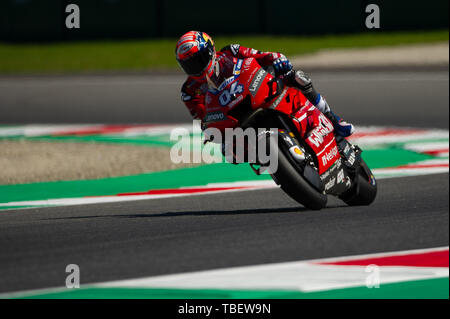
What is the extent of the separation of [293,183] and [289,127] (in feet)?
1.43

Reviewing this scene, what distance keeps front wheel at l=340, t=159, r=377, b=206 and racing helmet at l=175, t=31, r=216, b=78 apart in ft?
5.19

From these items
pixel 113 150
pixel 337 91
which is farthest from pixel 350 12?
pixel 113 150

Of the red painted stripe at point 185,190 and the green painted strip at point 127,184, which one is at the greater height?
the green painted strip at point 127,184

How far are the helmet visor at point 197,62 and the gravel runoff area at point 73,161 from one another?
11.9 ft

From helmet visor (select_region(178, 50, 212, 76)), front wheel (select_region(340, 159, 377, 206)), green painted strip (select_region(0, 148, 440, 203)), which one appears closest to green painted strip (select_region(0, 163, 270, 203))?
green painted strip (select_region(0, 148, 440, 203))

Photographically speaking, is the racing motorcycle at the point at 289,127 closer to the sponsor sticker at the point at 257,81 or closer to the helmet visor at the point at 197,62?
the sponsor sticker at the point at 257,81

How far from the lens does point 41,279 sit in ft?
17.3

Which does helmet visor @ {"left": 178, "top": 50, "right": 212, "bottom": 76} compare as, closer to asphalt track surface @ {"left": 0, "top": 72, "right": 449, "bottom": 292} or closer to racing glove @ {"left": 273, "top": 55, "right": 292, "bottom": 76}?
racing glove @ {"left": 273, "top": 55, "right": 292, "bottom": 76}

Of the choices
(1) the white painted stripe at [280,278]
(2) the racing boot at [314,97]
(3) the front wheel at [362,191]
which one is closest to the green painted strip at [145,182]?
(3) the front wheel at [362,191]

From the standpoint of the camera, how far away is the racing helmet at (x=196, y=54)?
6.01 meters

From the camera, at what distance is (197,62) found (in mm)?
6059

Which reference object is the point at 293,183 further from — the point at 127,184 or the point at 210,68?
the point at 127,184

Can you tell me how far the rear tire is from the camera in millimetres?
6188
